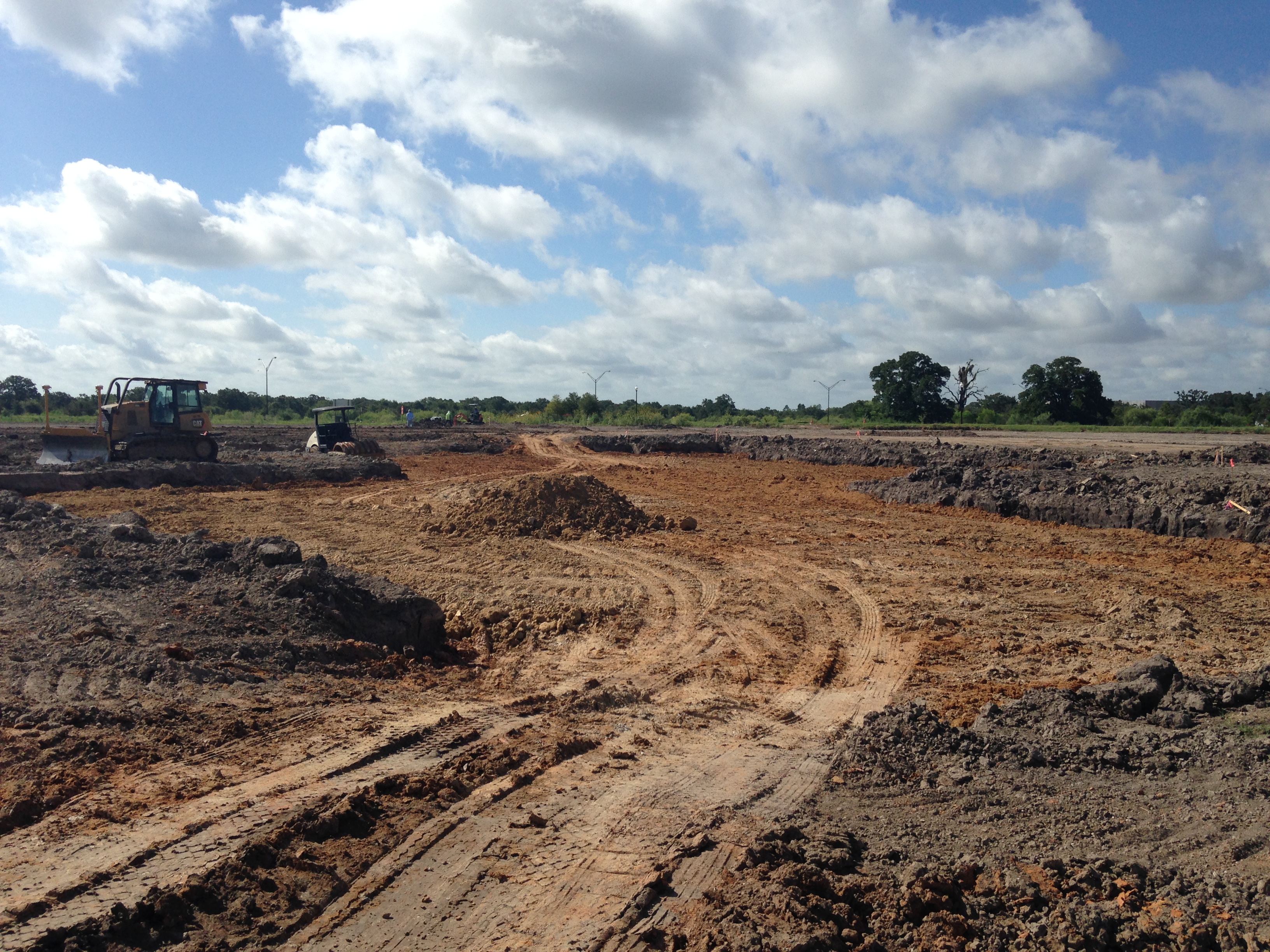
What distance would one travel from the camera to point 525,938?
138 inches

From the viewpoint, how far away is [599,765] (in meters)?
5.37

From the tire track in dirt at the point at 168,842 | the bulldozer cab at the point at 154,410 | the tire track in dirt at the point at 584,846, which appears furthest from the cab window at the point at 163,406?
the tire track in dirt at the point at 584,846

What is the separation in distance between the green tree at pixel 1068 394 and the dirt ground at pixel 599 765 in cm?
5192

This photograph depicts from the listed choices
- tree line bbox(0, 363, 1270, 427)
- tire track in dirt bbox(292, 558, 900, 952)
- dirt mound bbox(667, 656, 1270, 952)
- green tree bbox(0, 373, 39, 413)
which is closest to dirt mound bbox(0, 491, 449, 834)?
tire track in dirt bbox(292, 558, 900, 952)

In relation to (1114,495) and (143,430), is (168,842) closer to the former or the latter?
(1114,495)

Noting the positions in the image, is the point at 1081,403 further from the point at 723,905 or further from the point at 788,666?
the point at 723,905

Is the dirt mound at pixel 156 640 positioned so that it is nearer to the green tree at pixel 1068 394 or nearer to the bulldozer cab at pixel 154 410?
the bulldozer cab at pixel 154 410

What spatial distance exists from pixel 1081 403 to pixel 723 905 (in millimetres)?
64168

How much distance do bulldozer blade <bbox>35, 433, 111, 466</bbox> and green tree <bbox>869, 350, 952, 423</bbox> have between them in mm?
53104

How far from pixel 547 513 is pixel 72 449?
19.0m

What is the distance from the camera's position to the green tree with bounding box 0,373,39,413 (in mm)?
68500

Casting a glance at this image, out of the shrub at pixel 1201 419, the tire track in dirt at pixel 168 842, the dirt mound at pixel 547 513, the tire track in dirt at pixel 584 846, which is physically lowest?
the tire track in dirt at pixel 584 846

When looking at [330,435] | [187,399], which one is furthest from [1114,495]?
[330,435]

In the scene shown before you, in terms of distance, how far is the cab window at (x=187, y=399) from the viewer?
25281 mm
